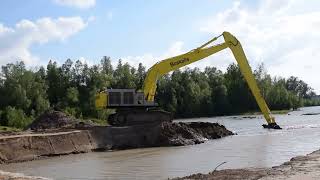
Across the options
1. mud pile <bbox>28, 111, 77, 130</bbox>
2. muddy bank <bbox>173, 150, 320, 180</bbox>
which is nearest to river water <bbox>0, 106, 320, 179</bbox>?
muddy bank <bbox>173, 150, 320, 180</bbox>

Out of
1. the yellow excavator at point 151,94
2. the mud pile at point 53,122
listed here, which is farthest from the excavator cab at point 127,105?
the mud pile at point 53,122

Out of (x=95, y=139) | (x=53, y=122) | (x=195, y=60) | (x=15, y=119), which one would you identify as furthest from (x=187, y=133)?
(x=15, y=119)

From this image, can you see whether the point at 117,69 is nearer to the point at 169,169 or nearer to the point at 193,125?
the point at 193,125

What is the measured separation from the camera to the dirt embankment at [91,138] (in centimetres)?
2880

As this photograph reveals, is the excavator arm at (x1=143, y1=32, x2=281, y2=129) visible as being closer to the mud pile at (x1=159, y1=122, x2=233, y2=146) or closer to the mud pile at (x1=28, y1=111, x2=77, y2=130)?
the mud pile at (x1=159, y1=122, x2=233, y2=146)

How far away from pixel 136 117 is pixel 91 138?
622 centimetres

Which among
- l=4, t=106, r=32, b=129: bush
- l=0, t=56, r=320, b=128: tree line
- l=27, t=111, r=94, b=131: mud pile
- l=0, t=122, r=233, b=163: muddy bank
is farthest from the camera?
l=0, t=56, r=320, b=128: tree line

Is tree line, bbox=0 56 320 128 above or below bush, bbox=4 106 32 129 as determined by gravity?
above

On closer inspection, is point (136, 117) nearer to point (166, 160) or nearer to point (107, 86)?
point (166, 160)

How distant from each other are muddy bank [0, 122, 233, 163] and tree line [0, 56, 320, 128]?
33232 millimetres

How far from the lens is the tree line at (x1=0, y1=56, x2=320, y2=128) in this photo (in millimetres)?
79963

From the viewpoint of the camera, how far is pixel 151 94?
3934 cm

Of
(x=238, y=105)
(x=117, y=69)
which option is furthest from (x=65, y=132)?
(x=238, y=105)

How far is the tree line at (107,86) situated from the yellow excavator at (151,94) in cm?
3070
